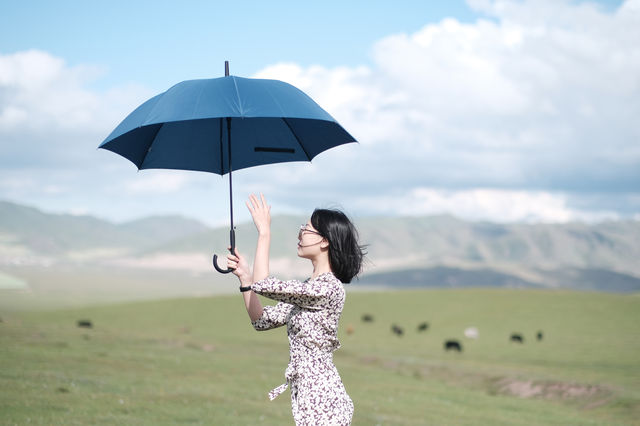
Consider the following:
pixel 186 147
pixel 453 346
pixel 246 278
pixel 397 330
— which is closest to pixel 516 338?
pixel 453 346

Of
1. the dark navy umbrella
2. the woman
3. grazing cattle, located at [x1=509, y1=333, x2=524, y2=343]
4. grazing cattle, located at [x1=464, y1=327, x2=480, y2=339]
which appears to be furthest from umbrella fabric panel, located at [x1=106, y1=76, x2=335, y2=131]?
grazing cattle, located at [x1=464, y1=327, x2=480, y2=339]

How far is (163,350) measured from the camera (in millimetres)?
33250

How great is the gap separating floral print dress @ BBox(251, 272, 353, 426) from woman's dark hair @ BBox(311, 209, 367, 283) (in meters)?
0.14

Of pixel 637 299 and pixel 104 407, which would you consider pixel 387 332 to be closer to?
pixel 637 299

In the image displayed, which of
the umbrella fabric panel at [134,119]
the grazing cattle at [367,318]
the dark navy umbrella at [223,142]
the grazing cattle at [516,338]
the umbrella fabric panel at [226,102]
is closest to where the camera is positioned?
the umbrella fabric panel at [226,102]

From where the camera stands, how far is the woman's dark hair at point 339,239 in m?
6.34

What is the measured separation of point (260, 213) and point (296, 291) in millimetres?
840

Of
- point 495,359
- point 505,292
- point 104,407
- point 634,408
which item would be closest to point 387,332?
point 495,359

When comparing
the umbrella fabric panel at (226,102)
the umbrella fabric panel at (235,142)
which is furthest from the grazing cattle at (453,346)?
the umbrella fabric panel at (226,102)

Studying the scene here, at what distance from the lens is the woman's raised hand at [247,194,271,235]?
6.29 m

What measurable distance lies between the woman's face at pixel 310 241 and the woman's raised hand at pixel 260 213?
0.34 metres

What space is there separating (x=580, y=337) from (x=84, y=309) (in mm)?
55018

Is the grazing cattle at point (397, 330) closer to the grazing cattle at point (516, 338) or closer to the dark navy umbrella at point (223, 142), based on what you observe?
the grazing cattle at point (516, 338)

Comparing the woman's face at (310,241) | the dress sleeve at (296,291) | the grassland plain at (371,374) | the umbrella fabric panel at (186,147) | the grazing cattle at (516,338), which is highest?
the umbrella fabric panel at (186,147)
